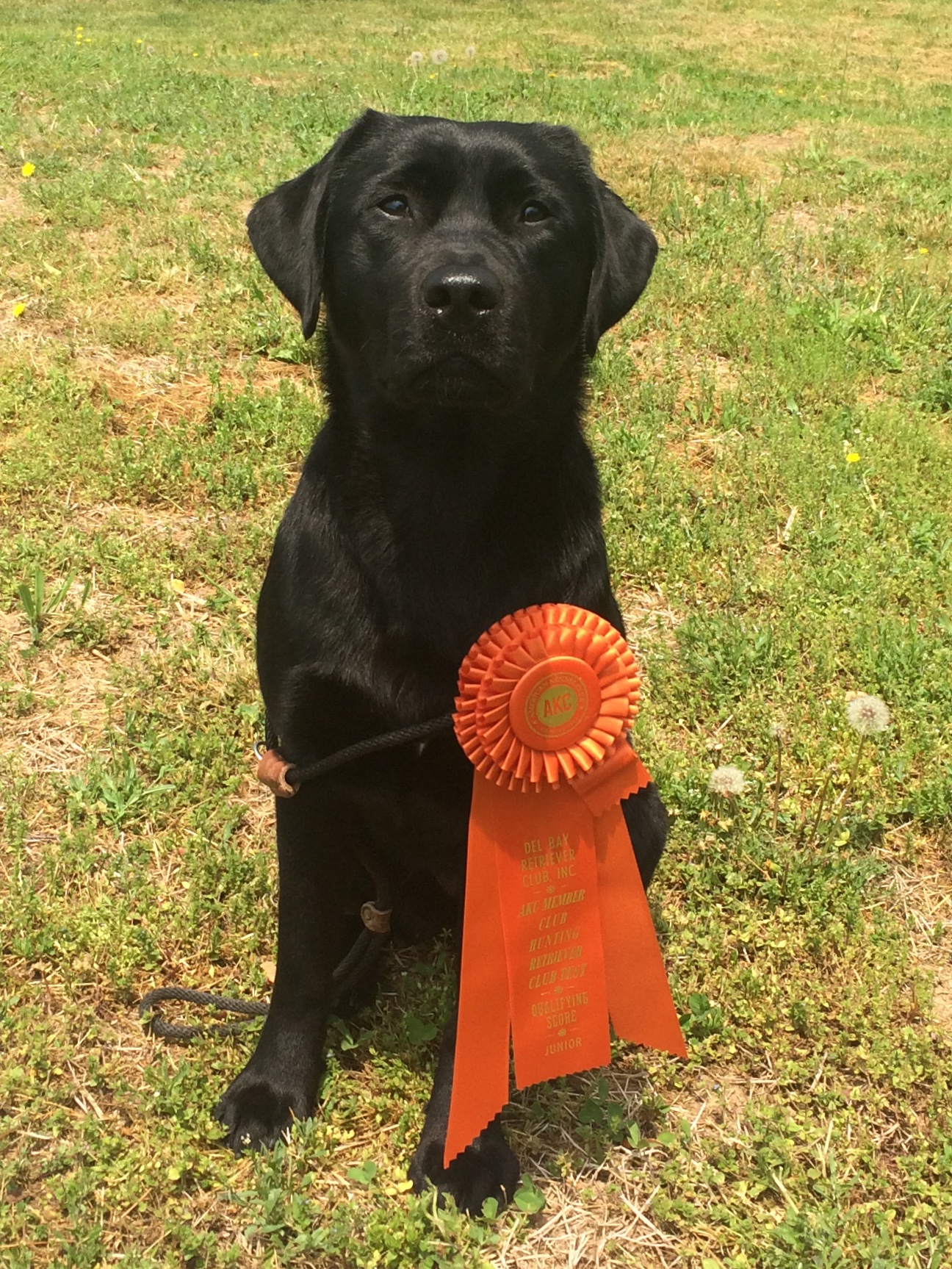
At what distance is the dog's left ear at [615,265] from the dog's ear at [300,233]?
1.68 feet

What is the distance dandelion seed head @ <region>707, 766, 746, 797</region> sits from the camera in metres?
2.58

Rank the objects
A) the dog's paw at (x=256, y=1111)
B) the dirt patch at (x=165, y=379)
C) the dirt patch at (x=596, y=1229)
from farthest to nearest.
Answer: the dirt patch at (x=165, y=379) < the dog's paw at (x=256, y=1111) < the dirt patch at (x=596, y=1229)

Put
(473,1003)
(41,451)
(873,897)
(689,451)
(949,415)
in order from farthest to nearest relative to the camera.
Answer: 1. (949,415)
2. (689,451)
3. (41,451)
4. (873,897)
5. (473,1003)

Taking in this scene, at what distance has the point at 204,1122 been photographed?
2.03 meters

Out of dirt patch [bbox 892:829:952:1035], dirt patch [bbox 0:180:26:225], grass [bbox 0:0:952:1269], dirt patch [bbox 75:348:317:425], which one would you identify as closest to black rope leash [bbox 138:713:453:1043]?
grass [bbox 0:0:952:1269]

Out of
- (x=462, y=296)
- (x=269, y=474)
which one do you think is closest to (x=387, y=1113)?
(x=462, y=296)

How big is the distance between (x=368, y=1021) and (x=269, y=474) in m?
2.02

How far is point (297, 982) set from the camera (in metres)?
A: 2.11

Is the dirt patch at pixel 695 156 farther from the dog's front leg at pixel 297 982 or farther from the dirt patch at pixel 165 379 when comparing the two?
the dog's front leg at pixel 297 982

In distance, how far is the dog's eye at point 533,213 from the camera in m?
2.14

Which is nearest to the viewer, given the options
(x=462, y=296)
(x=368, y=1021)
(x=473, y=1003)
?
(x=462, y=296)

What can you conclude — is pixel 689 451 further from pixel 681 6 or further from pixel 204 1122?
pixel 681 6

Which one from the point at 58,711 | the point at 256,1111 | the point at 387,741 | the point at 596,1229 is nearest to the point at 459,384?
the point at 387,741

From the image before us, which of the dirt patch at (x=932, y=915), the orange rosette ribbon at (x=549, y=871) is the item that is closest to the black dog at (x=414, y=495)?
the orange rosette ribbon at (x=549, y=871)
